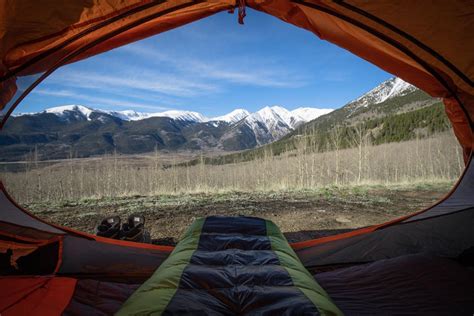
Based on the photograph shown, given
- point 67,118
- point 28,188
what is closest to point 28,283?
point 28,188

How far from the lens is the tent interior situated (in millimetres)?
1347

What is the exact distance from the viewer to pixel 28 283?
1645 mm

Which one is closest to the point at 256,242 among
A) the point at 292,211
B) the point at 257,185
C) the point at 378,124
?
the point at 292,211

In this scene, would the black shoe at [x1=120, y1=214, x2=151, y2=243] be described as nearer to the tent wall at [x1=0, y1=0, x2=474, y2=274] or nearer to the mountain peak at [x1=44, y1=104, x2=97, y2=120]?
the tent wall at [x1=0, y1=0, x2=474, y2=274]

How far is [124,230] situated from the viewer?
2.79 meters

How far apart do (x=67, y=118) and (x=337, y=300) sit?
7556 inches

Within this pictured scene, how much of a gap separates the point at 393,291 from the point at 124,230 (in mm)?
2246

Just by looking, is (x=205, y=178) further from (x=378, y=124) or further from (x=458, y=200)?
(x=378, y=124)

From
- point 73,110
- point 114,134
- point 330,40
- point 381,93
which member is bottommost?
point 330,40

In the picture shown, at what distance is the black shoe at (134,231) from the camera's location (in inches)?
106

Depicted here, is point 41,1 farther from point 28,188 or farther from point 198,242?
point 28,188

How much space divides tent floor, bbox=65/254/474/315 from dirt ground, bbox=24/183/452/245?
1.38 metres

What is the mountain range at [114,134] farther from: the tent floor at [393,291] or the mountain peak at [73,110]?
the tent floor at [393,291]

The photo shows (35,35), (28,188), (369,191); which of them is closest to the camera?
(35,35)
